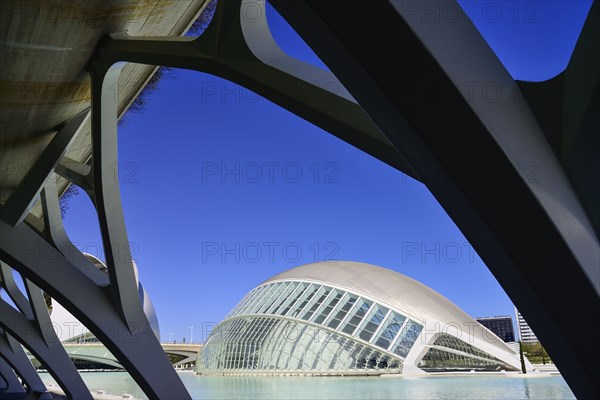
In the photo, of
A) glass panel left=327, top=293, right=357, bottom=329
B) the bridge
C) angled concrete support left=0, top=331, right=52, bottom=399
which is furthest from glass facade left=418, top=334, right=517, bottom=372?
the bridge

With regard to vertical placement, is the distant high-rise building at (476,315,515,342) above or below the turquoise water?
above

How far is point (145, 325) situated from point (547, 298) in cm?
769

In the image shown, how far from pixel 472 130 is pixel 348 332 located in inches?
1005

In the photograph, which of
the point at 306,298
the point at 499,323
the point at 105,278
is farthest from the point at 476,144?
the point at 499,323

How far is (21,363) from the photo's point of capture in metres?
17.9

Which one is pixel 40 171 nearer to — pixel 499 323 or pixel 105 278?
pixel 105 278

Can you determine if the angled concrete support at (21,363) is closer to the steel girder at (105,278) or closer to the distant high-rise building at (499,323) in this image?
the steel girder at (105,278)

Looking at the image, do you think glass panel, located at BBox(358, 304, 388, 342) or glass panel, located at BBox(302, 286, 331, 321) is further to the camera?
glass panel, located at BBox(302, 286, 331, 321)

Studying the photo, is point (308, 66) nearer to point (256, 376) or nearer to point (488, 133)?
point (488, 133)

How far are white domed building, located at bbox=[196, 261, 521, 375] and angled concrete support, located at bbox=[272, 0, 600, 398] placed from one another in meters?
24.5

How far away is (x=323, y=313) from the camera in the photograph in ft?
92.1

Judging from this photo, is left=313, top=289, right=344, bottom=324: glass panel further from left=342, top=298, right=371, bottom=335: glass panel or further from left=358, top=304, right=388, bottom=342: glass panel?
left=358, top=304, right=388, bottom=342: glass panel

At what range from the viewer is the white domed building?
26.0 metres

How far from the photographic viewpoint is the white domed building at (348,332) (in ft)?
→ 85.4
